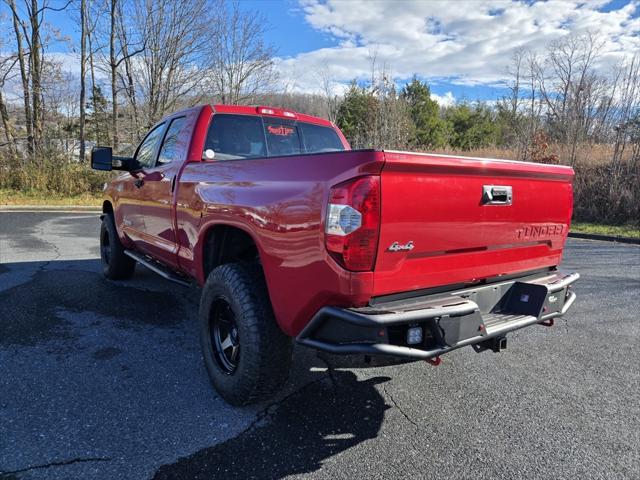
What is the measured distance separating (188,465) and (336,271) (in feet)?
4.19

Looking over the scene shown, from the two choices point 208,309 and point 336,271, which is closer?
point 336,271

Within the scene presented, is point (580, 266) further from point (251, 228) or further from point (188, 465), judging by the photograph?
point (188, 465)

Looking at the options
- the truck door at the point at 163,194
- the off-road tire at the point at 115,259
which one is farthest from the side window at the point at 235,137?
the off-road tire at the point at 115,259

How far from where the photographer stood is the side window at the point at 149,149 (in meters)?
4.46

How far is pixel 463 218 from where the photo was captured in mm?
2354

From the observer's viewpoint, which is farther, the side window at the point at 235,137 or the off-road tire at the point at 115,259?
the off-road tire at the point at 115,259

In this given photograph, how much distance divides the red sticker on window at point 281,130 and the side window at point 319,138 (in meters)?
0.16

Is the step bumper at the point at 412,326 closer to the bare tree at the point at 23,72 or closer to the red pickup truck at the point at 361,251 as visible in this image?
the red pickup truck at the point at 361,251

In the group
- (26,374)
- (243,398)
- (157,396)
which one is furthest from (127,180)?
(243,398)

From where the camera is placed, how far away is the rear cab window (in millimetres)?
3740

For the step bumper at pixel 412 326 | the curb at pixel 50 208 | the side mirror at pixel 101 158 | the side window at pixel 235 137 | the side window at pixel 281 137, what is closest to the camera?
the step bumper at pixel 412 326

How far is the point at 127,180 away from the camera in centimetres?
493

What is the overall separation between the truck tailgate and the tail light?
0.05 metres

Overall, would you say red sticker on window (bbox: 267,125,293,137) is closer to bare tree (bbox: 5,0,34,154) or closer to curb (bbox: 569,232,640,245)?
curb (bbox: 569,232,640,245)
